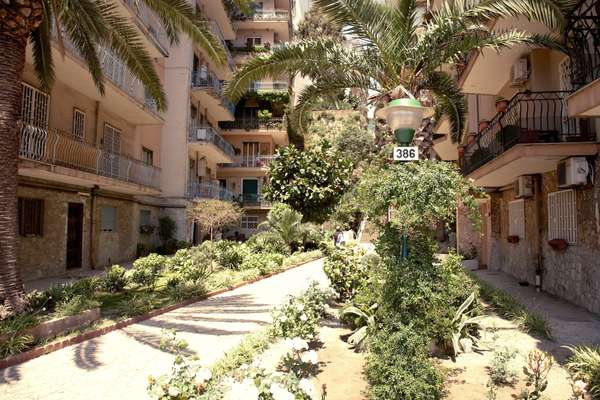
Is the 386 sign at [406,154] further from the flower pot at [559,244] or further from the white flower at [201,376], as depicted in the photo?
the flower pot at [559,244]

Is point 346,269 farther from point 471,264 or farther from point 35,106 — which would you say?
point 35,106

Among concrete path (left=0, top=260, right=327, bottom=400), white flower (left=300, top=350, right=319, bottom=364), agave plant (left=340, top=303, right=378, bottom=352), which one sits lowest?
concrete path (left=0, top=260, right=327, bottom=400)

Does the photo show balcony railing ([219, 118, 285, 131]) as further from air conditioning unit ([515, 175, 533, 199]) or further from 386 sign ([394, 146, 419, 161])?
386 sign ([394, 146, 419, 161])

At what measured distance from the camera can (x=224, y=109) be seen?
34156 millimetres

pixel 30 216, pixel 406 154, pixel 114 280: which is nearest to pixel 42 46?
pixel 114 280

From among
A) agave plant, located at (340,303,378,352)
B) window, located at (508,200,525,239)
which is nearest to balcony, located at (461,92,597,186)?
window, located at (508,200,525,239)

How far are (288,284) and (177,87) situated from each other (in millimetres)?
18446

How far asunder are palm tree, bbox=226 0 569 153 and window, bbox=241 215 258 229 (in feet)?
95.2

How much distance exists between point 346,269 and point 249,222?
30.9 meters

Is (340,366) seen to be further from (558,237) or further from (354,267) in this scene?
(558,237)

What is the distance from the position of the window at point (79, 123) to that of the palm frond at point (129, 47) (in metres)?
5.90

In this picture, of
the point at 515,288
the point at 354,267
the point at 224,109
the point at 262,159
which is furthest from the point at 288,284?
the point at 262,159

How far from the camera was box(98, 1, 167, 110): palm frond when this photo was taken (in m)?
10.8

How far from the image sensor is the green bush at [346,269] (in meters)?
9.36
